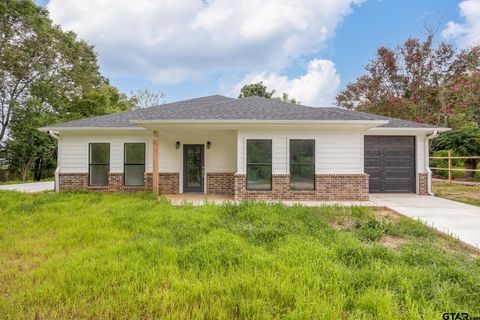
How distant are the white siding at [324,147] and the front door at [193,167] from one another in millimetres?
2119

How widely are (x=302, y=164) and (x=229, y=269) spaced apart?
572 centimetres

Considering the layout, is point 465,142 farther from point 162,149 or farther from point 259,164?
point 162,149

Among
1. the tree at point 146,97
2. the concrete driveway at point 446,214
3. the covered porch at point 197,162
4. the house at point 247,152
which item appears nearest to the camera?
the concrete driveway at point 446,214

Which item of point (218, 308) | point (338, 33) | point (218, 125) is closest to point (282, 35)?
point (338, 33)

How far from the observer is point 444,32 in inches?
654

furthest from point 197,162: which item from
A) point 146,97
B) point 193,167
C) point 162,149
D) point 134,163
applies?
point 146,97

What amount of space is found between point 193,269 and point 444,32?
22246 millimetres

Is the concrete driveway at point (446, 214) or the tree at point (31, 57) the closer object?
the concrete driveway at point (446, 214)

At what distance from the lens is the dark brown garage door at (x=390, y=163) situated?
9.70m

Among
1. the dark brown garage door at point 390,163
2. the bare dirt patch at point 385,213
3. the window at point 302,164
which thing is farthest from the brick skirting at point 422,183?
the window at point 302,164

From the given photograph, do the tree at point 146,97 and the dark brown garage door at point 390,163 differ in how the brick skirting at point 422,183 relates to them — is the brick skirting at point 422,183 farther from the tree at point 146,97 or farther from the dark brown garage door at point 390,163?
the tree at point 146,97

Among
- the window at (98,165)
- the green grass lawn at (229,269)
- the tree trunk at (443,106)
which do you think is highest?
the tree trunk at (443,106)

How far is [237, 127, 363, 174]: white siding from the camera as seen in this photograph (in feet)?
26.5

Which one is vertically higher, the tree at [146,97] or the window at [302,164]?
the tree at [146,97]
